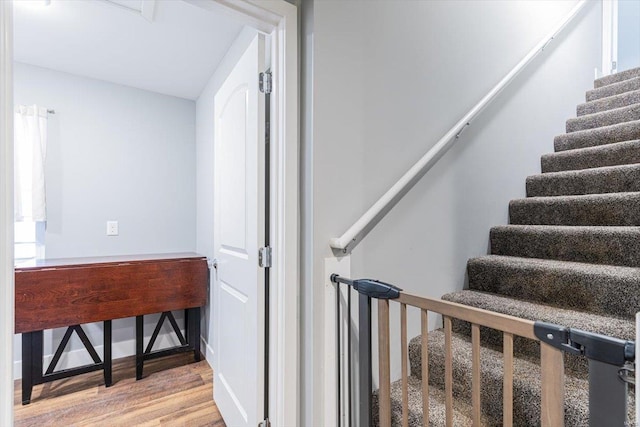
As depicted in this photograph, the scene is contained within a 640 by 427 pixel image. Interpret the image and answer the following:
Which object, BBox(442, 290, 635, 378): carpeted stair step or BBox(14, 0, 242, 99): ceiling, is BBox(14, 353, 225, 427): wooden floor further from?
BBox(14, 0, 242, 99): ceiling

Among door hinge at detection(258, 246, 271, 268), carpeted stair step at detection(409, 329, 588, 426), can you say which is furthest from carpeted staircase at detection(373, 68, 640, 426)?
door hinge at detection(258, 246, 271, 268)

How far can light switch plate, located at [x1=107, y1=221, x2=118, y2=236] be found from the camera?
2668 millimetres

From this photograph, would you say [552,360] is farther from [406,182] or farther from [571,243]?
[571,243]

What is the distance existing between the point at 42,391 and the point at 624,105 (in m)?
4.66

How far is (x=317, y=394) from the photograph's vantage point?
1228mm

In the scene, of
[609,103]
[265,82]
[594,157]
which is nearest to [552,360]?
[265,82]

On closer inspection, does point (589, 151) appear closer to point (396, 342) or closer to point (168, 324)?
point (396, 342)

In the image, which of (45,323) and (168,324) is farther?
(168,324)

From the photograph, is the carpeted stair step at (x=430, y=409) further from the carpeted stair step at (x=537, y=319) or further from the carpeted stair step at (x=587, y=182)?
the carpeted stair step at (x=587, y=182)

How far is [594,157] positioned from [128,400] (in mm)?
3374

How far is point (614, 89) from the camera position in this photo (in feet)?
8.43

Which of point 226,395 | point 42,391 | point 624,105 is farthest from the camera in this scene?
point 624,105

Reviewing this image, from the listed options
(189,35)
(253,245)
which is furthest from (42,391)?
(189,35)

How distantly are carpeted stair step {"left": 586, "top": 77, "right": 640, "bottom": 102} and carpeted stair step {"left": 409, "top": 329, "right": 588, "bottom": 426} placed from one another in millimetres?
2574
